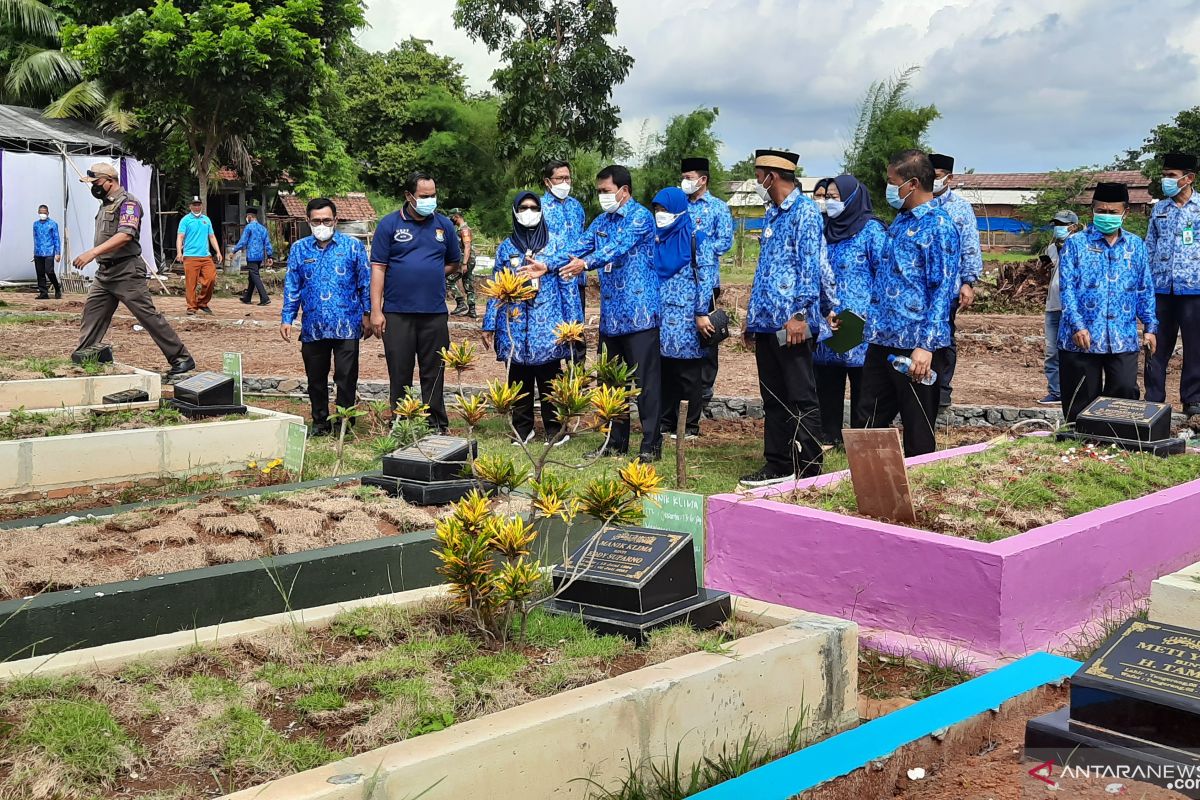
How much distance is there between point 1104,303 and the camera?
769cm

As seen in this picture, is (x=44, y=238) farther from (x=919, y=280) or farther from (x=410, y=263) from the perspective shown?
(x=919, y=280)

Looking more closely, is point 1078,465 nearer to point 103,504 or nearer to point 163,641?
point 163,641

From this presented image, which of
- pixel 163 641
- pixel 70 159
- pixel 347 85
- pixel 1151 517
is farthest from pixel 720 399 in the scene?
pixel 347 85

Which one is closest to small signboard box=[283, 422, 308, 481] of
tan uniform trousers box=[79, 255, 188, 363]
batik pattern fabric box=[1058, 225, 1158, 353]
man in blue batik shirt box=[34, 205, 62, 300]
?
tan uniform trousers box=[79, 255, 188, 363]

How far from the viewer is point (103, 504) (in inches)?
247

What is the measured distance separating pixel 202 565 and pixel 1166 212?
7876 millimetres

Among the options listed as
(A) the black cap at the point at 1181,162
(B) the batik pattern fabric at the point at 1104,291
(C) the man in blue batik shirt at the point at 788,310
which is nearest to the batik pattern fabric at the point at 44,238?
(C) the man in blue batik shirt at the point at 788,310

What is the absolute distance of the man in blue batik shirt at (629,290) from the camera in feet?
25.6

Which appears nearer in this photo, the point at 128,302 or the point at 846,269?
the point at 846,269

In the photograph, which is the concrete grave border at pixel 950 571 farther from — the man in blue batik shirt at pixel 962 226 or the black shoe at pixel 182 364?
the black shoe at pixel 182 364

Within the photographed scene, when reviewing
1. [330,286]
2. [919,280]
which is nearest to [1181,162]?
[919,280]

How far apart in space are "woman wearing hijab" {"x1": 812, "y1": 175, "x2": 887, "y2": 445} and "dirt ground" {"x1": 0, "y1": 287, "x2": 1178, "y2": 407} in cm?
249

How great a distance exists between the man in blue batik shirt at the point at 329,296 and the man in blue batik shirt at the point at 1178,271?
20.1 ft

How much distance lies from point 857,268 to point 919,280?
2132 millimetres
